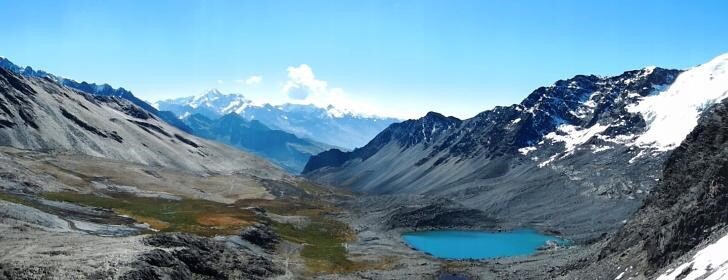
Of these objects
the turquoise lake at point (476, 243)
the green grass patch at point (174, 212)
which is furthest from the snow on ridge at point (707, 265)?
the turquoise lake at point (476, 243)

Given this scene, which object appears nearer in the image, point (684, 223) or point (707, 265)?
point (707, 265)

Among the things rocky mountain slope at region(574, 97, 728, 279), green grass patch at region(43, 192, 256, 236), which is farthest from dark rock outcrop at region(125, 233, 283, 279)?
rocky mountain slope at region(574, 97, 728, 279)

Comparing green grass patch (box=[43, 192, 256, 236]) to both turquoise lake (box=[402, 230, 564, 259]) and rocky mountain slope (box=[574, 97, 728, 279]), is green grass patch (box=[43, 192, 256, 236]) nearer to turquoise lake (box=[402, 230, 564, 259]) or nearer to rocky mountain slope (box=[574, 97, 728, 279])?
turquoise lake (box=[402, 230, 564, 259])

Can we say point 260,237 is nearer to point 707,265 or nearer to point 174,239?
point 174,239

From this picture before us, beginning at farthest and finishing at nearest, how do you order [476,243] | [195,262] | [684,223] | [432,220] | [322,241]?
[432,220] < [476,243] < [322,241] < [195,262] < [684,223]

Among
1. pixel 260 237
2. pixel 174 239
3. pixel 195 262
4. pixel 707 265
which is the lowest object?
pixel 195 262

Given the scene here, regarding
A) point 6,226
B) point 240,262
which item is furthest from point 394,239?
point 6,226

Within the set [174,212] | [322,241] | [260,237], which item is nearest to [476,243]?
[322,241]

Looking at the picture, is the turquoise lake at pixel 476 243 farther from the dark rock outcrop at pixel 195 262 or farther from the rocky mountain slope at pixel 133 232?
the dark rock outcrop at pixel 195 262
